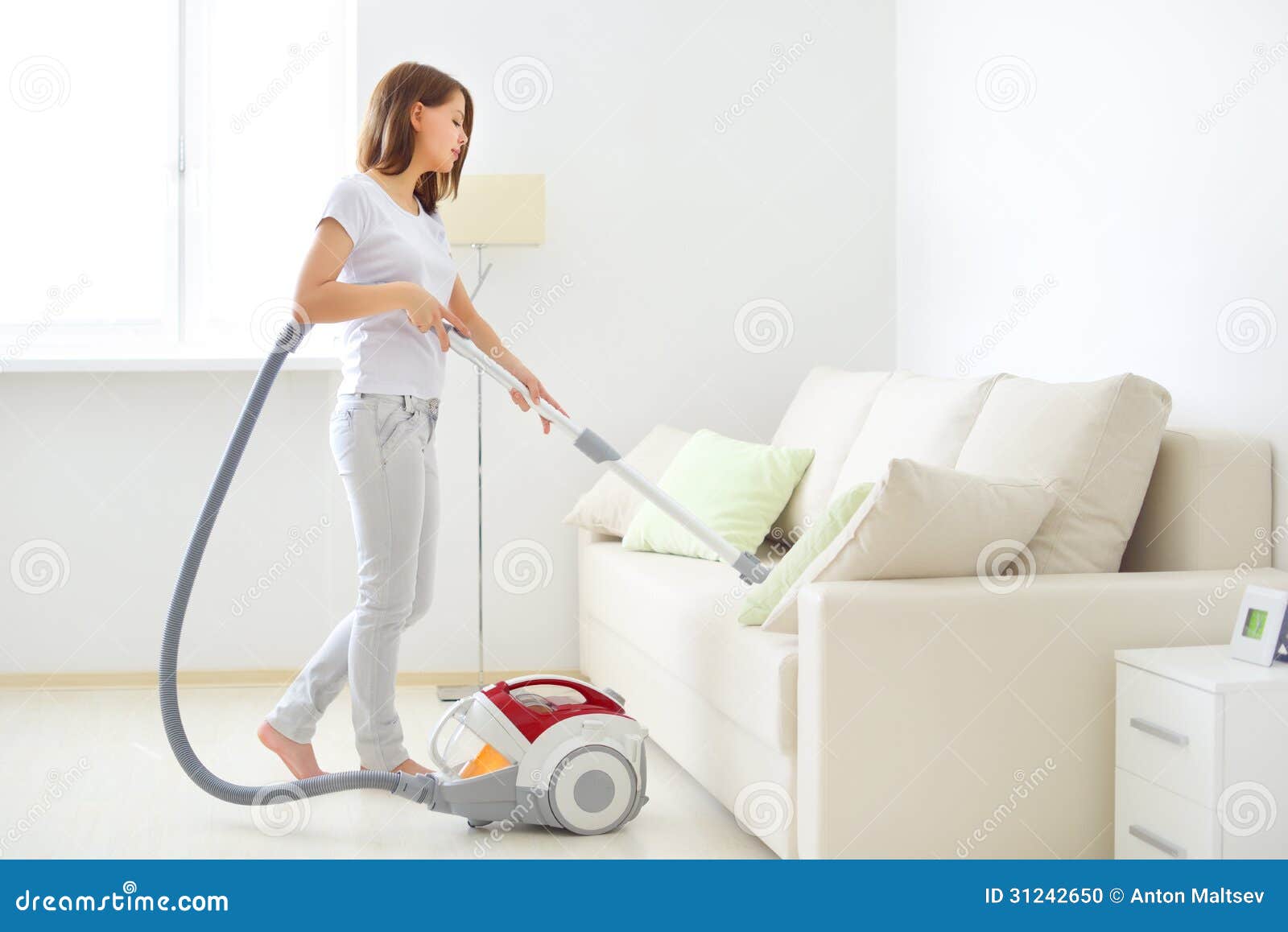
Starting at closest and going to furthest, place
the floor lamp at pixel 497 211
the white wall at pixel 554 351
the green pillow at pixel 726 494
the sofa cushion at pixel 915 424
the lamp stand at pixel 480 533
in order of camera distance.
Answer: the sofa cushion at pixel 915 424, the green pillow at pixel 726 494, the floor lamp at pixel 497 211, the lamp stand at pixel 480 533, the white wall at pixel 554 351

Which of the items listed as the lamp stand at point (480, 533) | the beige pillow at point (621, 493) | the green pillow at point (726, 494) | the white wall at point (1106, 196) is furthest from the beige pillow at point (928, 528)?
the lamp stand at point (480, 533)

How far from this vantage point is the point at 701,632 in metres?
2.52

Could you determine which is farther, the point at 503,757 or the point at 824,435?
the point at 824,435

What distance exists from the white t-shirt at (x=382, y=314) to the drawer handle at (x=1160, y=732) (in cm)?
137

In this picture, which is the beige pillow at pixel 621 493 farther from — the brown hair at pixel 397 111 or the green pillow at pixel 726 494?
the brown hair at pixel 397 111

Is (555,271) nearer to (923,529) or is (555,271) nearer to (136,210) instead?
(136,210)

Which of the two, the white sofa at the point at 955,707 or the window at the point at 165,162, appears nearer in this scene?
the white sofa at the point at 955,707

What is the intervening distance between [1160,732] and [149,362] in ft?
10.0

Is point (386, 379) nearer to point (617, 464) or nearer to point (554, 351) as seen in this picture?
point (617, 464)

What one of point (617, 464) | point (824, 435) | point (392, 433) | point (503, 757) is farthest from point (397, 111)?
point (824, 435)

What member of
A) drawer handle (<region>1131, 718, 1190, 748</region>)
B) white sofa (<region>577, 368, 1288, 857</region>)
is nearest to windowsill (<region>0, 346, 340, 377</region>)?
white sofa (<region>577, 368, 1288, 857</region>)

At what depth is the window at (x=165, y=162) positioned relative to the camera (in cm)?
392

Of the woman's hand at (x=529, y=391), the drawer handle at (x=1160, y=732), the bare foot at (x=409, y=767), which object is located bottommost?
the bare foot at (x=409, y=767)

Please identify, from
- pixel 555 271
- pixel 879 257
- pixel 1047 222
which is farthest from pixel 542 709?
pixel 879 257
